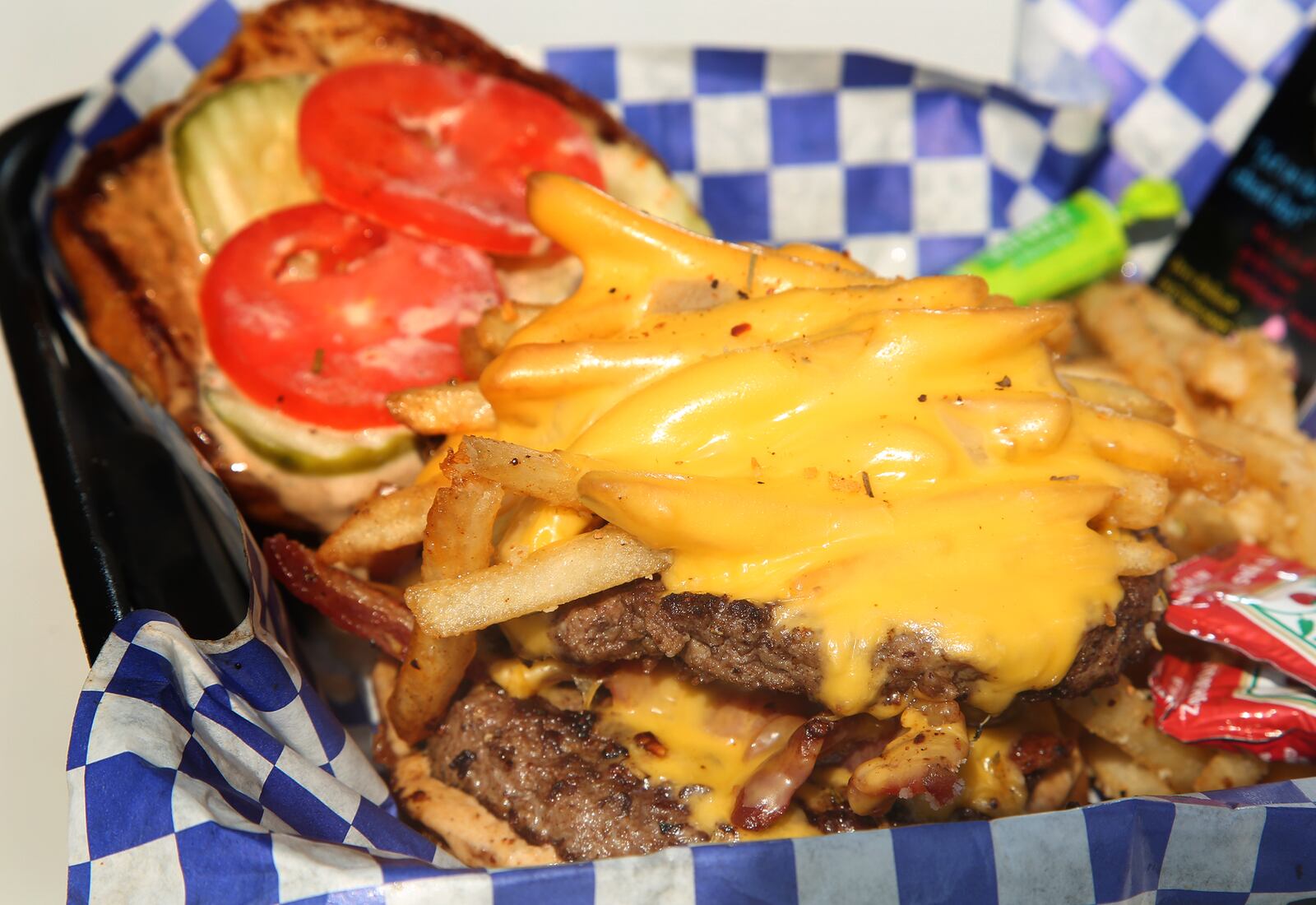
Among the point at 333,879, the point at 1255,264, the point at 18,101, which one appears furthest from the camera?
the point at 18,101

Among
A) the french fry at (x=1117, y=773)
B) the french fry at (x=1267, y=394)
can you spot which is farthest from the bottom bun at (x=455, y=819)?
the french fry at (x=1267, y=394)

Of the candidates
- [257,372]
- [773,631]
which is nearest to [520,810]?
[773,631]

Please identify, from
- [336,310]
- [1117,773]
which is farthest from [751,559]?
[336,310]

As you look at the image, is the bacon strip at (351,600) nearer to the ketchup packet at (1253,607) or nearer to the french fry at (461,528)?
the french fry at (461,528)

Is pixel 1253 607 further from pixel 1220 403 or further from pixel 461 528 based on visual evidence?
pixel 461 528

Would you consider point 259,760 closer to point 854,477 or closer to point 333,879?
point 333,879

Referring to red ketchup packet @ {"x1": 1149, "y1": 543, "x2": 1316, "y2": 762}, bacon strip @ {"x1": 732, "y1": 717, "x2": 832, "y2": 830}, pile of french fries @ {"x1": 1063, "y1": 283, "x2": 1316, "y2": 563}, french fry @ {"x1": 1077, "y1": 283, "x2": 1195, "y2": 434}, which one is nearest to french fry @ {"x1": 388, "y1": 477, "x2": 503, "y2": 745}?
bacon strip @ {"x1": 732, "y1": 717, "x2": 832, "y2": 830}
